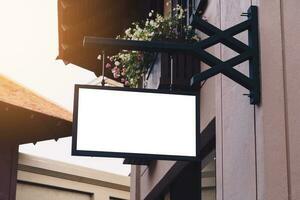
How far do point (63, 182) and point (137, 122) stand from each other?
12900mm

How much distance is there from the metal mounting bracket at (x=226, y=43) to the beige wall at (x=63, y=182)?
1196 cm

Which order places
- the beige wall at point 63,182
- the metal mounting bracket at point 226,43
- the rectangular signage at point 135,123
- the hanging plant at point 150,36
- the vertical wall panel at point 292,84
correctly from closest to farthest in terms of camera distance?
the vertical wall panel at point 292,84, the metal mounting bracket at point 226,43, the rectangular signage at point 135,123, the hanging plant at point 150,36, the beige wall at point 63,182

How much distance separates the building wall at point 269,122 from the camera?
183 inches

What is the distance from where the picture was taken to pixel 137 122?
5684 millimetres

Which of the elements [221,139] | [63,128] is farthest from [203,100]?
[63,128]

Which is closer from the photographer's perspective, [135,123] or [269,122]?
[269,122]

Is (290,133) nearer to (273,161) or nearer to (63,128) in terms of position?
(273,161)

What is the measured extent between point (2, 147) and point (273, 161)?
1243 cm

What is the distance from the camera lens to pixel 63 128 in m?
16.8

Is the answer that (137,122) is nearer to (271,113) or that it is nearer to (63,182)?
(271,113)

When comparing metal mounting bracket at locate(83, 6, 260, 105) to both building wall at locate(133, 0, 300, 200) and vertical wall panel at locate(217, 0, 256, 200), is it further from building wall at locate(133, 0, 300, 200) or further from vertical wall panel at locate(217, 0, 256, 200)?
vertical wall panel at locate(217, 0, 256, 200)

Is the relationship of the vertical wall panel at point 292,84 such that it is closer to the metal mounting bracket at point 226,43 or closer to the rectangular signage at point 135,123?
the metal mounting bracket at point 226,43

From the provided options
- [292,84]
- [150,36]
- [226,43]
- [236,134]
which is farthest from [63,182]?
[292,84]

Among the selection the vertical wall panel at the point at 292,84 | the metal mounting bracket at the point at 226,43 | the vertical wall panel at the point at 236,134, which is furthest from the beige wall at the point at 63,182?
the vertical wall panel at the point at 292,84
